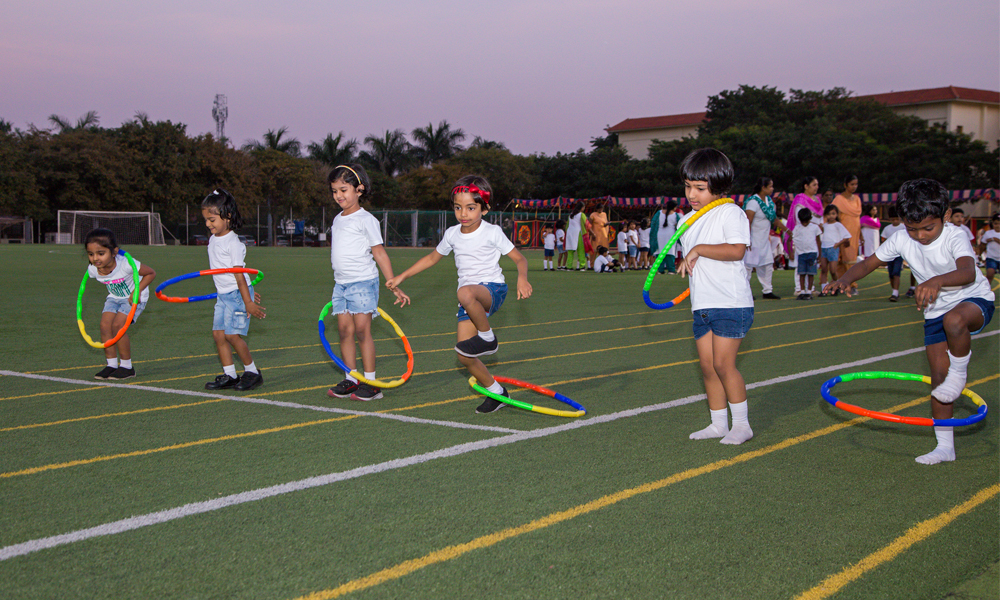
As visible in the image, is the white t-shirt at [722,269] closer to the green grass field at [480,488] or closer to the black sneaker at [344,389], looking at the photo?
the green grass field at [480,488]

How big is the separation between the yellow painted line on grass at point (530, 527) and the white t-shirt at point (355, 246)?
3160mm

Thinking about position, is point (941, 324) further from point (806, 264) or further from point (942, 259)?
point (806, 264)

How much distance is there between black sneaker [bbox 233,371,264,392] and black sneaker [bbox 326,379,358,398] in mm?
778

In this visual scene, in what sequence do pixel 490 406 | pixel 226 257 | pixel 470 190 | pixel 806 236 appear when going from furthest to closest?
pixel 806 236, pixel 226 257, pixel 490 406, pixel 470 190

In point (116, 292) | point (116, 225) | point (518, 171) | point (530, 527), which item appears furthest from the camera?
point (518, 171)

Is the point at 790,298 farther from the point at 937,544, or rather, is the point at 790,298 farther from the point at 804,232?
the point at 937,544

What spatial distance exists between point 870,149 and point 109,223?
46.5 metres

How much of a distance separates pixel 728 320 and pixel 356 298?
9.92 feet

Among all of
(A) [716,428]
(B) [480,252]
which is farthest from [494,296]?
(A) [716,428]

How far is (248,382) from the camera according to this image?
6.87m

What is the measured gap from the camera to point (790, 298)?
1595cm

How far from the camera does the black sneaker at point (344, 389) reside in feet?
21.6

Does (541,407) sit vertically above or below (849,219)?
below

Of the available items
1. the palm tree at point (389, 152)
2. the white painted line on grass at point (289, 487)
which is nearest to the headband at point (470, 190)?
the white painted line on grass at point (289, 487)
